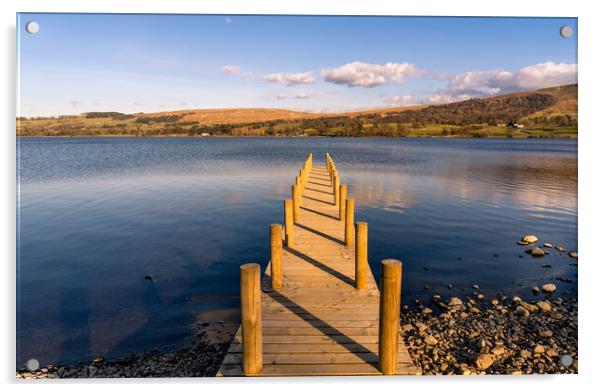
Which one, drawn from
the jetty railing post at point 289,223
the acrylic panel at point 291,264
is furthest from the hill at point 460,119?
the jetty railing post at point 289,223

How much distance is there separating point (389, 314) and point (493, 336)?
3980 millimetres

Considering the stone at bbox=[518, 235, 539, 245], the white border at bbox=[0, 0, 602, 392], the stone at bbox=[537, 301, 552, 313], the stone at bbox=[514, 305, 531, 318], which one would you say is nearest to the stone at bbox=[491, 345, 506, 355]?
the white border at bbox=[0, 0, 602, 392]

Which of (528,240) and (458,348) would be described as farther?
(528,240)

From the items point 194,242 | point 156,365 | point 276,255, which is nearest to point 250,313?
point 276,255

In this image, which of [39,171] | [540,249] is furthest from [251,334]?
[39,171]

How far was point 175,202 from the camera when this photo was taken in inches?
824

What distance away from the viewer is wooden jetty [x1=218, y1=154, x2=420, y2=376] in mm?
4508

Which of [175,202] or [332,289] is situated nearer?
[332,289]

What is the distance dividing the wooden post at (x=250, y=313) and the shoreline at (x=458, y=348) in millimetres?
2474

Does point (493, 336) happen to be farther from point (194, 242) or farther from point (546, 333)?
point (194, 242)

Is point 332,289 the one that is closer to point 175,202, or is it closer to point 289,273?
point 289,273

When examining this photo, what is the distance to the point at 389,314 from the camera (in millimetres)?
4496
